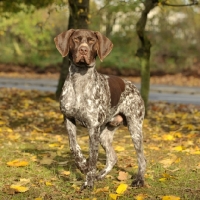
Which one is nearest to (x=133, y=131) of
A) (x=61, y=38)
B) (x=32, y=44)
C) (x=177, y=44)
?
(x=61, y=38)

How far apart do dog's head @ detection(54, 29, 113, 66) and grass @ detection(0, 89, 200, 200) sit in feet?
5.48

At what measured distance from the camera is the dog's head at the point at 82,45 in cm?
592

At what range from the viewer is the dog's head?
5918 mm

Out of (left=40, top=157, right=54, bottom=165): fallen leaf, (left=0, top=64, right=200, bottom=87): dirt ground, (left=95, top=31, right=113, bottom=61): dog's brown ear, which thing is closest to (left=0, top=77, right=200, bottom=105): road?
(left=0, top=64, right=200, bottom=87): dirt ground

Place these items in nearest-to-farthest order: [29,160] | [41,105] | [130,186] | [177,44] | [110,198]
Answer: [110,198]
[130,186]
[29,160]
[41,105]
[177,44]

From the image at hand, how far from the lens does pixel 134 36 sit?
33.8m

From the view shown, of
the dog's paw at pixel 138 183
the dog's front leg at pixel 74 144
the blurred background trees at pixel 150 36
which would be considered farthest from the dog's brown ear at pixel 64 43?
the blurred background trees at pixel 150 36

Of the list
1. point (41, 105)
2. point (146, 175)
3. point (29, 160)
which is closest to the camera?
point (146, 175)

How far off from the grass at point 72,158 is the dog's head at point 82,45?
1.67 m

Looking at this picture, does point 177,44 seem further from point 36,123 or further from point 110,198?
point 110,198

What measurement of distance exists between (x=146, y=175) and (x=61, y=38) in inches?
97.8

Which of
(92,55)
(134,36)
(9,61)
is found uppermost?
(92,55)

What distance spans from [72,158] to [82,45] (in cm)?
300

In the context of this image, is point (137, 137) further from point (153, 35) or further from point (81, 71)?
point (153, 35)
